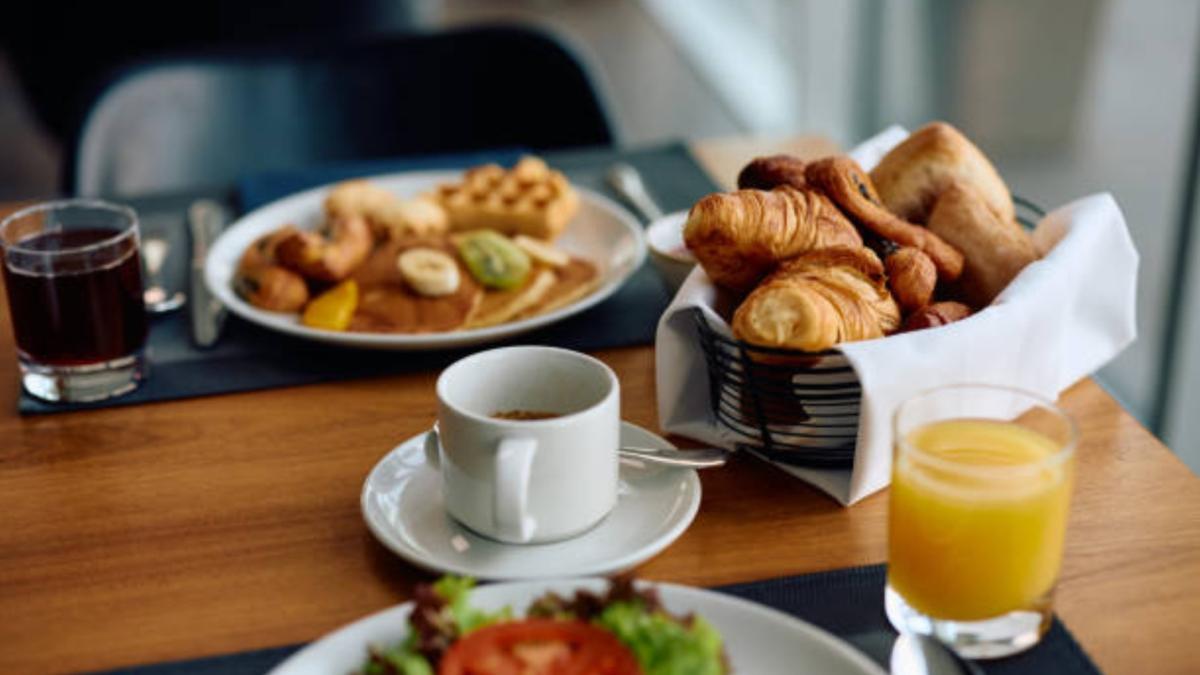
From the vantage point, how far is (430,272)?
139 cm

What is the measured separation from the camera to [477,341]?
1.31 meters

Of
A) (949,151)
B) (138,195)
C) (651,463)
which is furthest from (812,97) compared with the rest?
(651,463)

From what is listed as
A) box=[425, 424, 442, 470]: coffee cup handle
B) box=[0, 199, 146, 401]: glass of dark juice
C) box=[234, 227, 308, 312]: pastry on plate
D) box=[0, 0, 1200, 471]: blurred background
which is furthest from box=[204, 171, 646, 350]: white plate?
box=[0, 0, 1200, 471]: blurred background

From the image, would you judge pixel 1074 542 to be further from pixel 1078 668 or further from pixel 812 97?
pixel 812 97

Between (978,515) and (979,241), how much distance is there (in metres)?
0.38

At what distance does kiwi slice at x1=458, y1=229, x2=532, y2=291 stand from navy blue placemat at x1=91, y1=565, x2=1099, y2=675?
0.55 meters

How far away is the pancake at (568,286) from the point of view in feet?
4.59

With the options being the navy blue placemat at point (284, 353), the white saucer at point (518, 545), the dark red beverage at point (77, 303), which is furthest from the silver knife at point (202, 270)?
the white saucer at point (518, 545)

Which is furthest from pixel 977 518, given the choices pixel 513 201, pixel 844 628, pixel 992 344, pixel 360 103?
pixel 360 103

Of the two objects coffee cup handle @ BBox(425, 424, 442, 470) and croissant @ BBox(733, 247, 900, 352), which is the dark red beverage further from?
croissant @ BBox(733, 247, 900, 352)

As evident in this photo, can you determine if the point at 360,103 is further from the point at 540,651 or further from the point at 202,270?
the point at 540,651

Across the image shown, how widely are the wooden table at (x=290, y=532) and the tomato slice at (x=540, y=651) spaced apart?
0.20m

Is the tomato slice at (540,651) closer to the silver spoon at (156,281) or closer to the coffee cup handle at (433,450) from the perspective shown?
the coffee cup handle at (433,450)

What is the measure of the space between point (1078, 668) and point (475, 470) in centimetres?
41
